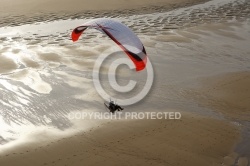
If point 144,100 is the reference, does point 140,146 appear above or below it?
below

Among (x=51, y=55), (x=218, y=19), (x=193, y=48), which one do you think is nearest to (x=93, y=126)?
(x=51, y=55)

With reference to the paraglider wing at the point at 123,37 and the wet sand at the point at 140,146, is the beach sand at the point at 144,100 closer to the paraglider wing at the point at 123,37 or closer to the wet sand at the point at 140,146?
the wet sand at the point at 140,146

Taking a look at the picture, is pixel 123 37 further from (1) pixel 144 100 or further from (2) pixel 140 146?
(2) pixel 140 146

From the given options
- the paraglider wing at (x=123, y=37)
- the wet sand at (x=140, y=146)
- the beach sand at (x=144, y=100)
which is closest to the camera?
the wet sand at (x=140, y=146)

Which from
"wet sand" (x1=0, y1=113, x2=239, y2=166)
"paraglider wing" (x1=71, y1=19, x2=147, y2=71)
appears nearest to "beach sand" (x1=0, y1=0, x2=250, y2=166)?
"wet sand" (x1=0, y1=113, x2=239, y2=166)

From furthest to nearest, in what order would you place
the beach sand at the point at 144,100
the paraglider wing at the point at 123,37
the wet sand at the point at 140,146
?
the paraglider wing at the point at 123,37
the beach sand at the point at 144,100
the wet sand at the point at 140,146

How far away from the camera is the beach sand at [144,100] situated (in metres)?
9.36

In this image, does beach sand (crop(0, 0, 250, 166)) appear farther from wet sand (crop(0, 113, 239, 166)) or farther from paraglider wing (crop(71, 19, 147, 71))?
paraglider wing (crop(71, 19, 147, 71))

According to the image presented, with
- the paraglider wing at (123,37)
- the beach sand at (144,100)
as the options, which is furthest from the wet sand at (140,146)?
the paraglider wing at (123,37)

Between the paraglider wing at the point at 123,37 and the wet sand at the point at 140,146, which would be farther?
the paraglider wing at the point at 123,37

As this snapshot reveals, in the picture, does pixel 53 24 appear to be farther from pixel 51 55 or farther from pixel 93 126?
pixel 93 126

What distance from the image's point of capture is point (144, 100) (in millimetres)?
12289

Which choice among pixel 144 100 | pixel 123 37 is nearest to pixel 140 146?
pixel 144 100

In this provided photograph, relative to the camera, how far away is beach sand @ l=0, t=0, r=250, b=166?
368 inches
